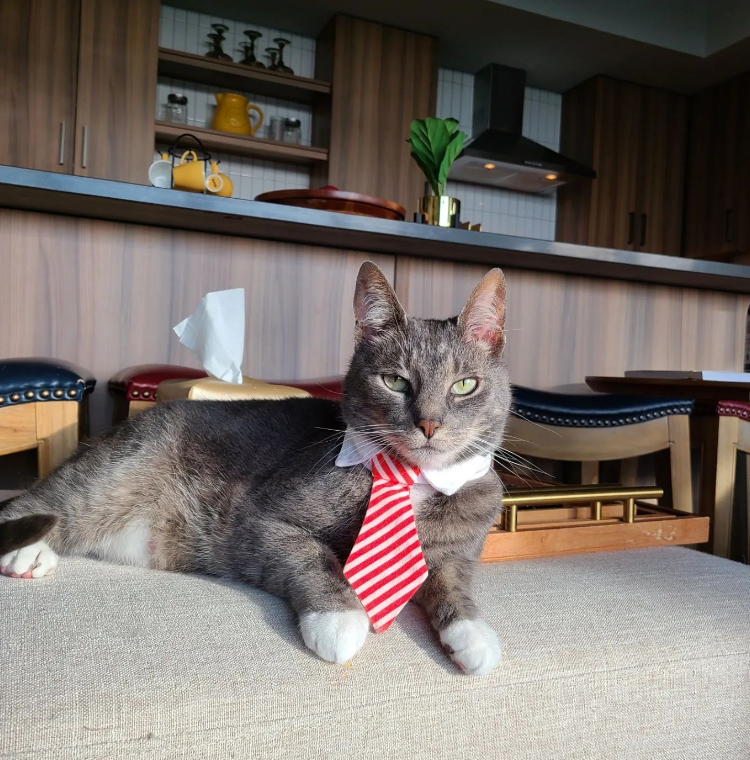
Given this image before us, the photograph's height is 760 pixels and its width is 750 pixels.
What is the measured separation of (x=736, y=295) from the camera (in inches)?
102

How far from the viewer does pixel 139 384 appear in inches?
59.2

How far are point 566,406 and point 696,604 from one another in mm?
779

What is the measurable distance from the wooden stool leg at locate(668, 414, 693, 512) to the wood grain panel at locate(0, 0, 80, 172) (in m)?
3.22

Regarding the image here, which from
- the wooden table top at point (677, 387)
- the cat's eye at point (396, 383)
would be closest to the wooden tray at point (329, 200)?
the wooden table top at point (677, 387)

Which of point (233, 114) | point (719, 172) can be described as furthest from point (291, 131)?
point (719, 172)

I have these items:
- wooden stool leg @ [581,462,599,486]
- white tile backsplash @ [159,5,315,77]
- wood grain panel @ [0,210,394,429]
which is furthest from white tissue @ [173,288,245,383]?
white tile backsplash @ [159,5,315,77]

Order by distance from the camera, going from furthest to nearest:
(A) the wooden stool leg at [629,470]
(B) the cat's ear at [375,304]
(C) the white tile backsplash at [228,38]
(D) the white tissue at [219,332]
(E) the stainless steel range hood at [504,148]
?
(E) the stainless steel range hood at [504,148] < (C) the white tile backsplash at [228,38] < (A) the wooden stool leg at [629,470] < (D) the white tissue at [219,332] < (B) the cat's ear at [375,304]

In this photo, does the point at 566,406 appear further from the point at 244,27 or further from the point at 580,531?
the point at 244,27

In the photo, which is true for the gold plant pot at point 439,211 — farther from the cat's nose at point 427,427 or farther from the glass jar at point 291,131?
the glass jar at point 291,131

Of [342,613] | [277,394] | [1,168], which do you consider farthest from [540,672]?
[1,168]

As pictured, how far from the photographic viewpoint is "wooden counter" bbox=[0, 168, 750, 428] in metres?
1.74

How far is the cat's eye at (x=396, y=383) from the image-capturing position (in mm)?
1012

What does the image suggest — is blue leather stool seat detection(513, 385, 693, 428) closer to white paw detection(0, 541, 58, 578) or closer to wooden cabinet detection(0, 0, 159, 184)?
white paw detection(0, 541, 58, 578)

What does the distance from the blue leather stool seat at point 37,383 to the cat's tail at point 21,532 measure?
0.32m
